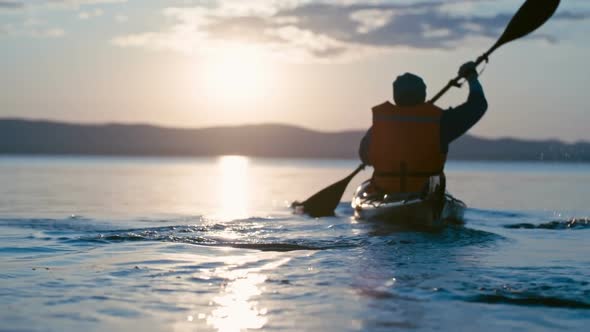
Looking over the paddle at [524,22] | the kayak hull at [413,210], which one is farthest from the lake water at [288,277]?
the paddle at [524,22]

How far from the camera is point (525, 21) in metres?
13.0

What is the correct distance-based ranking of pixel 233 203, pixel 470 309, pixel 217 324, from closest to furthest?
1. pixel 217 324
2. pixel 470 309
3. pixel 233 203

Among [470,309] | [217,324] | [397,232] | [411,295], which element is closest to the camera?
[217,324]

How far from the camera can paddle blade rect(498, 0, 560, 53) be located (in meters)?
12.7

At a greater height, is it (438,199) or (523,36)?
(523,36)

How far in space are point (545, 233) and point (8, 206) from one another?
11.5 m

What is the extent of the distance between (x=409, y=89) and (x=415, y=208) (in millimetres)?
1816

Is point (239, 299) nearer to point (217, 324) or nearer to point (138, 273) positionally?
point (217, 324)

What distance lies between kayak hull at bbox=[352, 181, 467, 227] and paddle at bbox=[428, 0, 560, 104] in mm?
1921

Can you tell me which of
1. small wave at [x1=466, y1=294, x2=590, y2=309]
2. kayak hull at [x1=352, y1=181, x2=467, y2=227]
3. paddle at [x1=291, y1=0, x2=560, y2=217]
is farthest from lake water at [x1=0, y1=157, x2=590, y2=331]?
paddle at [x1=291, y1=0, x2=560, y2=217]

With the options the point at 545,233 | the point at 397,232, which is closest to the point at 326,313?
the point at 397,232

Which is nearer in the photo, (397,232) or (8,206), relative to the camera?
(397,232)

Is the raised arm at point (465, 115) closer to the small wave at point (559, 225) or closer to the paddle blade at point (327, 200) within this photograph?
the small wave at point (559, 225)

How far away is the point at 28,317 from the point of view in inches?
219
